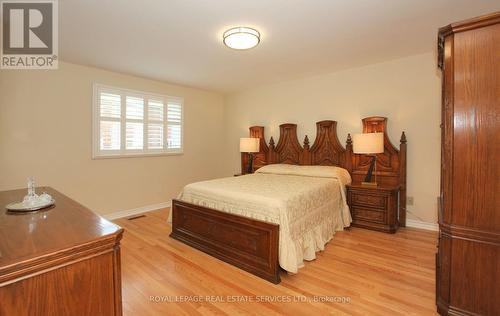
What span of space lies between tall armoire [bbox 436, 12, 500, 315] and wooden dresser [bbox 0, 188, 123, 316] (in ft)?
6.40

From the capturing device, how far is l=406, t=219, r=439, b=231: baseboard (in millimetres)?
3234

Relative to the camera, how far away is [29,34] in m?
2.50

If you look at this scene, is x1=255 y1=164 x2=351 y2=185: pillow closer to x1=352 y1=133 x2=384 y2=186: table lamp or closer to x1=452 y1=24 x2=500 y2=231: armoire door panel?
x1=352 y1=133 x2=384 y2=186: table lamp

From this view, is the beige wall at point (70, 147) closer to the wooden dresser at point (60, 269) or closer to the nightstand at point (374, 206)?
the wooden dresser at point (60, 269)

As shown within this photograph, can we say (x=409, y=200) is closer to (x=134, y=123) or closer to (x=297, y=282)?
(x=297, y=282)

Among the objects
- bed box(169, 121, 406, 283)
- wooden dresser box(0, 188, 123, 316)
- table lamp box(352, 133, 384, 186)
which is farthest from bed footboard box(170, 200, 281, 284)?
table lamp box(352, 133, 384, 186)

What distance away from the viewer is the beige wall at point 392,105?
3.20 meters

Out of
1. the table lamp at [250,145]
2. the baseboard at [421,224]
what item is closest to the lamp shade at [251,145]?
the table lamp at [250,145]

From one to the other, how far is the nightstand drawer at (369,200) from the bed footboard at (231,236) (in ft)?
5.90

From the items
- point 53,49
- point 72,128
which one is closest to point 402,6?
point 53,49

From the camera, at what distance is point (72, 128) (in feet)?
11.5

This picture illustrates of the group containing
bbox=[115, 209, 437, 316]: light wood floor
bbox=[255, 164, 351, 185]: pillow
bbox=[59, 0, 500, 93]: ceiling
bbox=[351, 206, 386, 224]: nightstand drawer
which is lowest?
bbox=[115, 209, 437, 316]: light wood floor

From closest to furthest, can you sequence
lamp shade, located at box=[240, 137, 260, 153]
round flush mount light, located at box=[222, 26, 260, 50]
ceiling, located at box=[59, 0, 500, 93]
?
ceiling, located at box=[59, 0, 500, 93], round flush mount light, located at box=[222, 26, 260, 50], lamp shade, located at box=[240, 137, 260, 153]

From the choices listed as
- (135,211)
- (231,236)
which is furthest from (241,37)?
(135,211)
